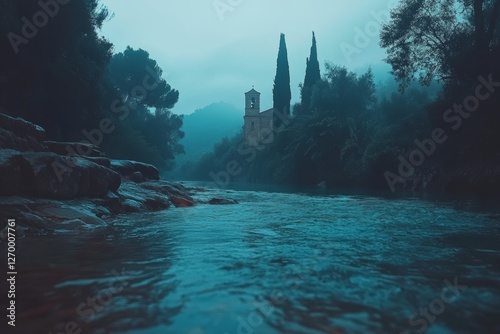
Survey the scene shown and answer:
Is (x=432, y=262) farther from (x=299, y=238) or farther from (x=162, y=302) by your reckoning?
(x=162, y=302)

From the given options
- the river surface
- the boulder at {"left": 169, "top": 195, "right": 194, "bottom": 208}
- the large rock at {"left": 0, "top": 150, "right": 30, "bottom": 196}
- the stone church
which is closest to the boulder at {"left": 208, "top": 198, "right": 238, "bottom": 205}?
the boulder at {"left": 169, "top": 195, "right": 194, "bottom": 208}

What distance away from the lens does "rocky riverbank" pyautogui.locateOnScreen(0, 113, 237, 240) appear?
566 centimetres

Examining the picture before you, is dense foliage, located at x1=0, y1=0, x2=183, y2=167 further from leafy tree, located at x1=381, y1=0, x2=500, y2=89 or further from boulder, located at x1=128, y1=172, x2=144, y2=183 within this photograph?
leafy tree, located at x1=381, y1=0, x2=500, y2=89

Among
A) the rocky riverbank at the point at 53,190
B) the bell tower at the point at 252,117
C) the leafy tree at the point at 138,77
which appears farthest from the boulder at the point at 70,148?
the bell tower at the point at 252,117

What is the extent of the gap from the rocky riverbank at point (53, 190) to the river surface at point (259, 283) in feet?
3.29

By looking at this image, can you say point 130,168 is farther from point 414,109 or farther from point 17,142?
point 414,109

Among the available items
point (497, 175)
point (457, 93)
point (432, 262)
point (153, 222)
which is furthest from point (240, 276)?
point (457, 93)


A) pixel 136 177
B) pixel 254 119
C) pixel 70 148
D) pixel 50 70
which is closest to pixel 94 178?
pixel 70 148

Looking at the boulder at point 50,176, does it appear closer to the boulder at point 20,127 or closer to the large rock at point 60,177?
the large rock at point 60,177

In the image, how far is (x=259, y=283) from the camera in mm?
2799

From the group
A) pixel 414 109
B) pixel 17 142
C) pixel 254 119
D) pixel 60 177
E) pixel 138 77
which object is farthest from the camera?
pixel 254 119

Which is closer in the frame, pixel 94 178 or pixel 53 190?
pixel 53 190

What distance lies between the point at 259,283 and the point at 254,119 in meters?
64.3

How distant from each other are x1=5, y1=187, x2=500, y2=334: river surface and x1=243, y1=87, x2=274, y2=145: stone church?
58.3 metres
